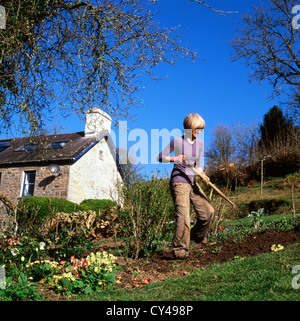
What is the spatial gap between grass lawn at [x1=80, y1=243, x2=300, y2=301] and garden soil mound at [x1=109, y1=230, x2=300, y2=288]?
1.09 ft

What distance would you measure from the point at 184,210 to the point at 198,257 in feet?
2.98

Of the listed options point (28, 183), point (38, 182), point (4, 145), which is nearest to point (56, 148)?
point (38, 182)

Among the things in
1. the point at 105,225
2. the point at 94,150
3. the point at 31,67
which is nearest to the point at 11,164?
the point at 94,150

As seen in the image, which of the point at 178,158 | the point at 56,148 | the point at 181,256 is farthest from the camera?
the point at 56,148

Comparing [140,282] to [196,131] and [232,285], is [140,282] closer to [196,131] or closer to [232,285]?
[232,285]

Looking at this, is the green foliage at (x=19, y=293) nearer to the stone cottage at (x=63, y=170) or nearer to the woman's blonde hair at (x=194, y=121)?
the woman's blonde hair at (x=194, y=121)

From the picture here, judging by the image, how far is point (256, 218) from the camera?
271 inches

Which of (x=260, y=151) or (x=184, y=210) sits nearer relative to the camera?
(x=184, y=210)

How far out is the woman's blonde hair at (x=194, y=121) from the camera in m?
4.95

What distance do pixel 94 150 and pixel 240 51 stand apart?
12198 millimetres

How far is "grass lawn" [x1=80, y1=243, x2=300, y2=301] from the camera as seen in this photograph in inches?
121

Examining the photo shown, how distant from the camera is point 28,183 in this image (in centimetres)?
1944

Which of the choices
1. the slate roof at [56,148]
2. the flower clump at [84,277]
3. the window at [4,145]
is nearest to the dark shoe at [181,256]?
the flower clump at [84,277]
